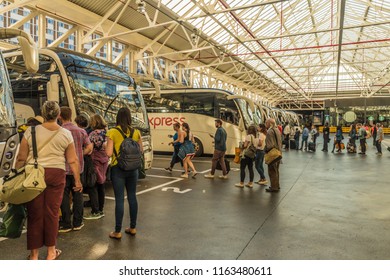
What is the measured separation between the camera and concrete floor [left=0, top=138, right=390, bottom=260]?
3.68m

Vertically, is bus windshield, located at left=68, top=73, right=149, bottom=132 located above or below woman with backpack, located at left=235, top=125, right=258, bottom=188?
above

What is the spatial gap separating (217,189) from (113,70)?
3.76 m

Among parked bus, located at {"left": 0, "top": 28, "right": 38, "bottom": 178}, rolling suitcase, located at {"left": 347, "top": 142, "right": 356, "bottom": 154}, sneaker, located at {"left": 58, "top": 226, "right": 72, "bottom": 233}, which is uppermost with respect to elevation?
parked bus, located at {"left": 0, "top": 28, "right": 38, "bottom": 178}

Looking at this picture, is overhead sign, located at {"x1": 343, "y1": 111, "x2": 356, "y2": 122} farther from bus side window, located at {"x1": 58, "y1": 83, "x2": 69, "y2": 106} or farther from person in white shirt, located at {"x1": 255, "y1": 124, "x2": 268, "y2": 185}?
bus side window, located at {"x1": 58, "y1": 83, "x2": 69, "y2": 106}

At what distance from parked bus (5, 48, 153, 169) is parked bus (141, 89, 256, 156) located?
5603 millimetres

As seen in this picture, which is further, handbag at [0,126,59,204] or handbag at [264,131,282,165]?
handbag at [264,131,282,165]

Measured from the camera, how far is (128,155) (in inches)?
153

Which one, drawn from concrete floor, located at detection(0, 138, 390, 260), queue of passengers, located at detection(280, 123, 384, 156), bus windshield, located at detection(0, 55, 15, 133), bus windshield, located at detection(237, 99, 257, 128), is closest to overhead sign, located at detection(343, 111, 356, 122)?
queue of passengers, located at detection(280, 123, 384, 156)

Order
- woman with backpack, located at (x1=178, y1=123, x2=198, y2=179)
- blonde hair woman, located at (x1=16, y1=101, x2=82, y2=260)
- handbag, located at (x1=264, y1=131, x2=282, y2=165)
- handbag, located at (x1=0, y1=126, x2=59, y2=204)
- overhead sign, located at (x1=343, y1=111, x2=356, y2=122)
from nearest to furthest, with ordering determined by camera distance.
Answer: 1. handbag, located at (x1=0, y1=126, x2=59, y2=204)
2. blonde hair woman, located at (x1=16, y1=101, x2=82, y2=260)
3. handbag, located at (x1=264, y1=131, x2=282, y2=165)
4. woman with backpack, located at (x1=178, y1=123, x2=198, y2=179)
5. overhead sign, located at (x1=343, y1=111, x2=356, y2=122)
